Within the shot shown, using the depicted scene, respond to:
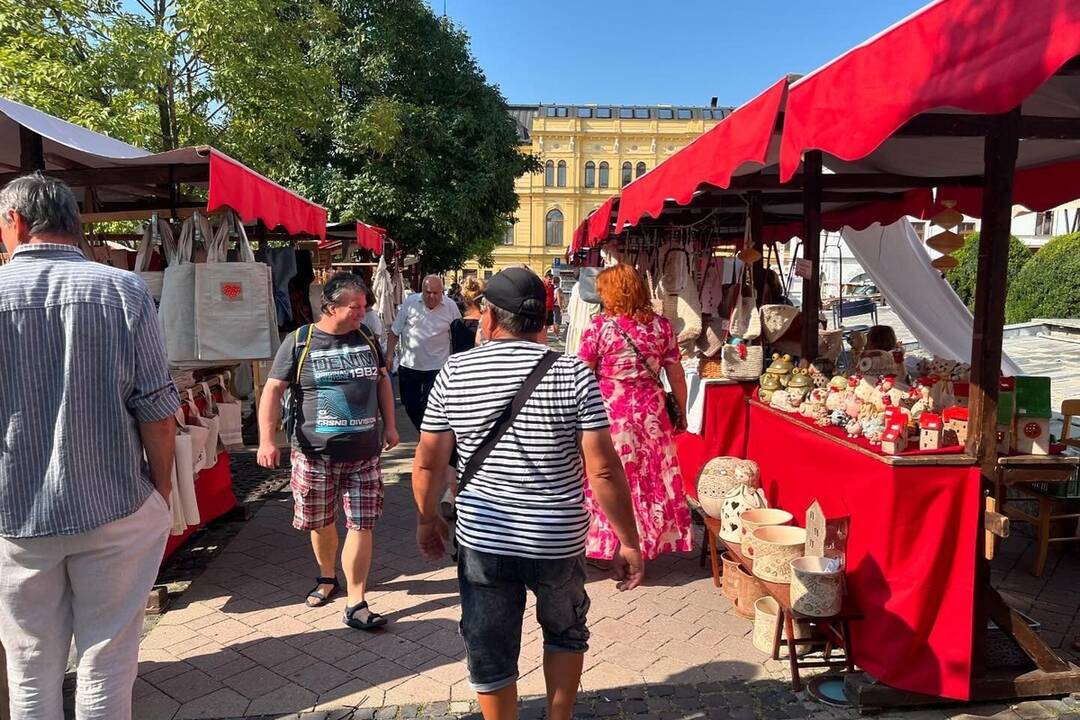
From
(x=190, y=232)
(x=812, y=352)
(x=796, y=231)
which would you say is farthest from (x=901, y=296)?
(x=190, y=232)

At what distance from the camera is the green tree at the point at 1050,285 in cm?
1612

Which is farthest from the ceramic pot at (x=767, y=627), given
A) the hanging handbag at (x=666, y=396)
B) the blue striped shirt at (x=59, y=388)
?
the blue striped shirt at (x=59, y=388)

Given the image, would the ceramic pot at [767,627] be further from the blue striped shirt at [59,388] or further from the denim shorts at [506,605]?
the blue striped shirt at [59,388]

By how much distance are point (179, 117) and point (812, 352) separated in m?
7.99

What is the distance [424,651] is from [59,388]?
2.11 metres

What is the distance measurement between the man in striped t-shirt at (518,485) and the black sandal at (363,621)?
1.49 meters

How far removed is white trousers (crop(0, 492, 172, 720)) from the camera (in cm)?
205

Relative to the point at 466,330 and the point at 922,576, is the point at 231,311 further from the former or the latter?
the point at 922,576

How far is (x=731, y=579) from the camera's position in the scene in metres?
3.91

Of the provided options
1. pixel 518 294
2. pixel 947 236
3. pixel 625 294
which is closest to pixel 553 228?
pixel 947 236

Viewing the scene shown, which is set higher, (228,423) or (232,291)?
(232,291)

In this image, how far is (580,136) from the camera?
53812 mm

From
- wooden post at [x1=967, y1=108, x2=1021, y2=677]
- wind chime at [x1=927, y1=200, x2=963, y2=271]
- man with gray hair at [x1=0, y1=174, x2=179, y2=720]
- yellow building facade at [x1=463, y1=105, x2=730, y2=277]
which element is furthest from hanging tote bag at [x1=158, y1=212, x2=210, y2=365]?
yellow building facade at [x1=463, y1=105, x2=730, y2=277]

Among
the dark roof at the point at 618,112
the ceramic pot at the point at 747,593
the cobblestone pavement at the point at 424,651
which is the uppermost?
the dark roof at the point at 618,112
